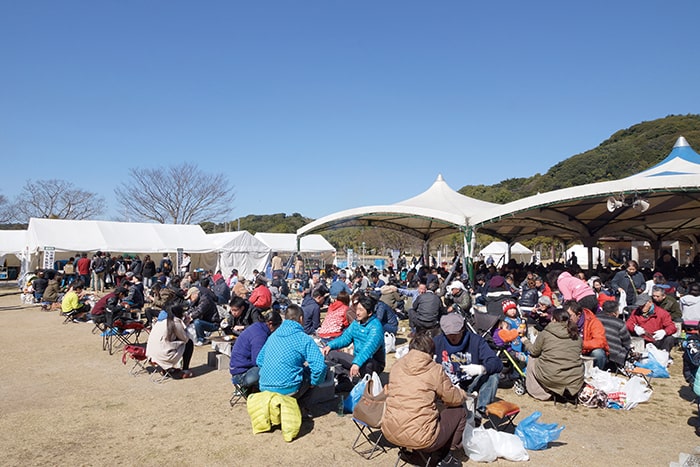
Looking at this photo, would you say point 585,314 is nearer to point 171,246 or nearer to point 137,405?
point 137,405

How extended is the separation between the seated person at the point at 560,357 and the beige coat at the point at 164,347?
4207 millimetres

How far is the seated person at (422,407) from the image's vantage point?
2.97 metres

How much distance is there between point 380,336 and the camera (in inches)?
176

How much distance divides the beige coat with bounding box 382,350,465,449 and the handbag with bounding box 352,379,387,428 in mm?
223

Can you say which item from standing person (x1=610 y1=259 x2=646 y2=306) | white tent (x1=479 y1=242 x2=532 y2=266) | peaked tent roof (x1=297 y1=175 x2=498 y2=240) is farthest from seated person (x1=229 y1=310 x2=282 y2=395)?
white tent (x1=479 y1=242 x2=532 y2=266)

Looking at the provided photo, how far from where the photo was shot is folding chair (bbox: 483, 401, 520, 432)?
12.0ft

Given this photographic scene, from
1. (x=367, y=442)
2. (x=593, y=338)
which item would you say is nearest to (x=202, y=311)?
(x=367, y=442)

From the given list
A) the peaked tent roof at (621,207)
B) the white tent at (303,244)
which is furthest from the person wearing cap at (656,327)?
the white tent at (303,244)

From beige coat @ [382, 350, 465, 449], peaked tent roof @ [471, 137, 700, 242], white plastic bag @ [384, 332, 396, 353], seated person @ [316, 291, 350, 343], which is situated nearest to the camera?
beige coat @ [382, 350, 465, 449]

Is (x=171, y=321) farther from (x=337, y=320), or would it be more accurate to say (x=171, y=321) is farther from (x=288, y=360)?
(x=288, y=360)

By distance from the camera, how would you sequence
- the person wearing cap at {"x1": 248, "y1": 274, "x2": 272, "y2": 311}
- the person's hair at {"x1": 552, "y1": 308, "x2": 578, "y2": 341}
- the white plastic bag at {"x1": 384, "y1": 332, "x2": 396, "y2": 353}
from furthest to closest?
1. the person wearing cap at {"x1": 248, "y1": 274, "x2": 272, "y2": 311}
2. the white plastic bag at {"x1": 384, "y1": 332, "x2": 396, "y2": 353}
3. the person's hair at {"x1": 552, "y1": 308, "x2": 578, "y2": 341}

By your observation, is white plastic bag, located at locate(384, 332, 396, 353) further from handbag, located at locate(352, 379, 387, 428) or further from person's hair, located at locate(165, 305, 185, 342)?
handbag, located at locate(352, 379, 387, 428)

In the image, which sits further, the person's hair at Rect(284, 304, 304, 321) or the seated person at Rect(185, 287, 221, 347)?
the seated person at Rect(185, 287, 221, 347)

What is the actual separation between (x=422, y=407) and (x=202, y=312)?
5.40 meters
